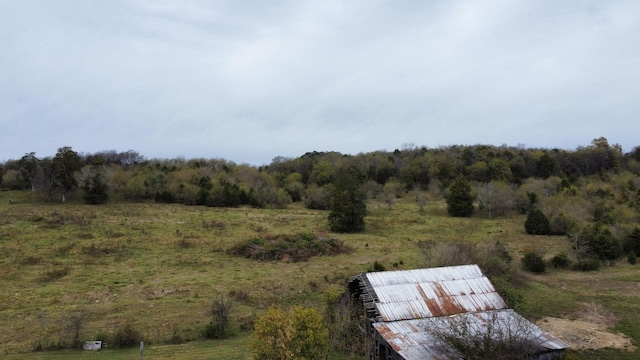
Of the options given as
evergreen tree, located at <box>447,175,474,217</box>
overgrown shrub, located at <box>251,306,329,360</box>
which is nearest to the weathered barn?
overgrown shrub, located at <box>251,306,329,360</box>

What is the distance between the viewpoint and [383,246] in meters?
38.7

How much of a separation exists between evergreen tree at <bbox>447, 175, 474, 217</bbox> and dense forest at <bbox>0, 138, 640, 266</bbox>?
0.12m

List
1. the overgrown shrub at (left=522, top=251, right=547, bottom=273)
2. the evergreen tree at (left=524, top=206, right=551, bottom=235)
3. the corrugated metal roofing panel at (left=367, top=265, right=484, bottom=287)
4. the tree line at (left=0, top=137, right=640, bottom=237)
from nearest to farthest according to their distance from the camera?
1. the corrugated metal roofing panel at (left=367, top=265, right=484, bottom=287)
2. the overgrown shrub at (left=522, top=251, right=547, bottom=273)
3. the evergreen tree at (left=524, top=206, right=551, bottom=235)
4. the tree line at (left=0, top=137, right=640, bottom=237)

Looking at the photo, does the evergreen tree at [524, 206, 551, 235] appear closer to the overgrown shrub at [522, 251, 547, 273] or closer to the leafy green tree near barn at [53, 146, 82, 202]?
the overgrown shrub at [522, 251, 547, 273]

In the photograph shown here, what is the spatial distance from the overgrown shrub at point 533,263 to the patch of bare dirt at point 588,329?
25.6 ft

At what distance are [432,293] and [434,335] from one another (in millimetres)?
3293

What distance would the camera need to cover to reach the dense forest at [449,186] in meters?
45.6

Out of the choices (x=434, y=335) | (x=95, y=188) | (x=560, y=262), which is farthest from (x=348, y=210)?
(x=95, y=188)

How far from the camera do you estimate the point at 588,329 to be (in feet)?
67.9

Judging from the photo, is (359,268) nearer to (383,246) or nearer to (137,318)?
(383,246)

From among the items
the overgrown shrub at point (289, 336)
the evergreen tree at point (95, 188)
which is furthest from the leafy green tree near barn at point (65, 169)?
the overgrown shrub at point (289, 336)

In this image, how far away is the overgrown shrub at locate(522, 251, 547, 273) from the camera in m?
31.8

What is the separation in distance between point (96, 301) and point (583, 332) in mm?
24733

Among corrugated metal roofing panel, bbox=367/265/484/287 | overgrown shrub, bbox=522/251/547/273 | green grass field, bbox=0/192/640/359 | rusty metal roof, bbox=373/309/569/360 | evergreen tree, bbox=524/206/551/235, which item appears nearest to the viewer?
rusty metal roof, bbox=373/309/569/360
